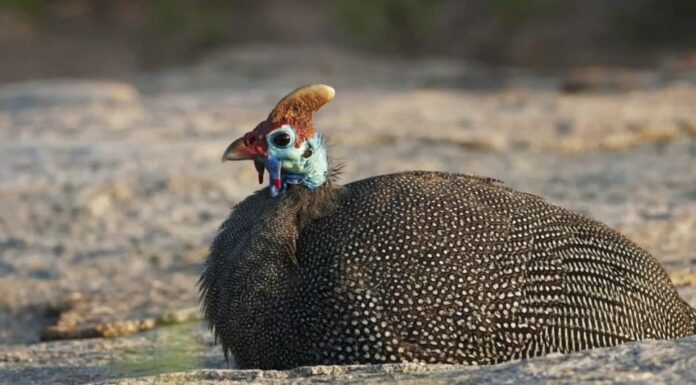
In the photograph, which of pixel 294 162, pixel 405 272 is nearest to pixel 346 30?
pixel 294 162

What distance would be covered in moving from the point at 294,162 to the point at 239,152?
0.18 metres

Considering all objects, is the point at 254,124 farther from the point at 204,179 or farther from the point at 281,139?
the point at 281,139

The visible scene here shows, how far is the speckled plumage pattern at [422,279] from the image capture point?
160 inches

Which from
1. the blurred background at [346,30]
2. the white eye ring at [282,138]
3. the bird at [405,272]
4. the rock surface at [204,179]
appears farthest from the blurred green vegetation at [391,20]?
the white eye ring at [282,138]

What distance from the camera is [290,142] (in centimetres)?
438

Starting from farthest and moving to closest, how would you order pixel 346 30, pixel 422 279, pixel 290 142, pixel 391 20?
pixel 346 30, pixel 391 20, pixel 290 142, pixel 422 279

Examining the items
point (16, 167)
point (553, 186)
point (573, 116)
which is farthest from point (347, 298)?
point (573, 116)

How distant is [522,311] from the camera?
4.10 meters

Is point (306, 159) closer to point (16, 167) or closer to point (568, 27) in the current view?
point (16, 167)

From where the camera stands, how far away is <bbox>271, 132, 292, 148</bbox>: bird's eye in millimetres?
4379

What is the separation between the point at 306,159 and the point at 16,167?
4963 millimetres

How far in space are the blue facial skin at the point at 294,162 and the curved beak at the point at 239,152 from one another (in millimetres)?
55

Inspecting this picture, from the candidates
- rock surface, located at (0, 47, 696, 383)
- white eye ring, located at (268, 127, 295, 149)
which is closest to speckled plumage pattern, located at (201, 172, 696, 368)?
white eye ring, located at (268, 127, 295, 149)

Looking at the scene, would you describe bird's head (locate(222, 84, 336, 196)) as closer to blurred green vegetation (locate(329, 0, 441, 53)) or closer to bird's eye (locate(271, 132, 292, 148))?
bird's eye (locate(271, 132, 292, 148))
